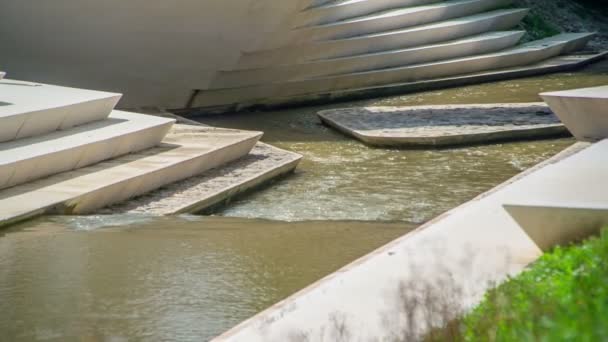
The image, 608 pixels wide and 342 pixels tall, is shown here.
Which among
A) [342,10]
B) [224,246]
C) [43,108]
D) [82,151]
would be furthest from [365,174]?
[342,10]

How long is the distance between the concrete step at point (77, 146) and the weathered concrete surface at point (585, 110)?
3.14 m

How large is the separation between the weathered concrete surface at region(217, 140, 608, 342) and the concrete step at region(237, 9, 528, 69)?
7619 mm

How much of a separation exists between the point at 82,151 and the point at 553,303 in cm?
570

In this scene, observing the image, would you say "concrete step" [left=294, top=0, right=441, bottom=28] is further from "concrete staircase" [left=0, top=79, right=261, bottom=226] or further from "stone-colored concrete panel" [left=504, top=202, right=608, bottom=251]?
"stone-colored concrete panel" [left=504, top=202, right=608, bottom=251]

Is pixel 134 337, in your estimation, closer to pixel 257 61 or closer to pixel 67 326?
pixel 67 326

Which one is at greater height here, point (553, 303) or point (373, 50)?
point (553, 303)

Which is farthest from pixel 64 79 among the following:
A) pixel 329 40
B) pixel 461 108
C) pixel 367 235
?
pixel 367 235

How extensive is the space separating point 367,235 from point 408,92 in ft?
26.2

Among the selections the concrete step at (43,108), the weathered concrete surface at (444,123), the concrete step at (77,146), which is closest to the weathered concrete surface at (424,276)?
the concrete step at (77,146)

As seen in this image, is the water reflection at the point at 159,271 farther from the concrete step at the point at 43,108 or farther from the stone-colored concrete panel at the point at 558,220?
the concrete step at the point at 43,108

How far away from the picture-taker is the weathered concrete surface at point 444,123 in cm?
1076

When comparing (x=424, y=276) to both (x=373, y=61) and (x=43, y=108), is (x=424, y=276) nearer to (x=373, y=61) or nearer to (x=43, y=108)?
(x=43, y=108)

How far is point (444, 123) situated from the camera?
11445 mm

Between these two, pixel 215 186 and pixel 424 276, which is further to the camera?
pixel 215 186
